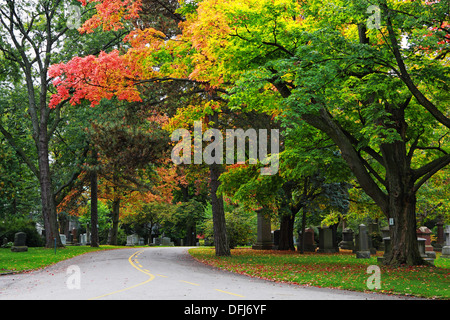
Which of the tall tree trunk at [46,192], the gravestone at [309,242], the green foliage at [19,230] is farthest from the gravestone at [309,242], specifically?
the green foliage at [19,230]

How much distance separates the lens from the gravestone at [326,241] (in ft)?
95.8

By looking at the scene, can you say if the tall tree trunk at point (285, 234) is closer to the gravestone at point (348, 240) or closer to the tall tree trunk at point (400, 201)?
the gravestone at point (348, 240)

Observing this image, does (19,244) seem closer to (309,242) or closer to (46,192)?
(46,192)

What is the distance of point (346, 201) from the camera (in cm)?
2666

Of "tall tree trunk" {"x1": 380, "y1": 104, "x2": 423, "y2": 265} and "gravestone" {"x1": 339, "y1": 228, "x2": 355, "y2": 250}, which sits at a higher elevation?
"tall tree trunk" {"x1": 380, "y1": 104, "x2": 423, "y2": 265}

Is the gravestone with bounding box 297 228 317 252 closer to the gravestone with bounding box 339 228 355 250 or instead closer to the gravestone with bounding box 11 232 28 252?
the gravestone with bounding box 339 228 355 250

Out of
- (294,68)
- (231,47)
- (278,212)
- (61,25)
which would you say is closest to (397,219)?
(294,68)

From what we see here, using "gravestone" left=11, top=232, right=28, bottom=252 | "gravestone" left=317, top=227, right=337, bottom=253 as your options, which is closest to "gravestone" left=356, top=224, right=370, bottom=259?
"gravestone" left=317, top=227, right=337, bottom=253

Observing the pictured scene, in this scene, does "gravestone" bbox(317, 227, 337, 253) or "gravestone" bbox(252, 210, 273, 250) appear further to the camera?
"gravestone" bbox(252, 210, 273, 250)

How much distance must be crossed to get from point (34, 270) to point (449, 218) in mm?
25374

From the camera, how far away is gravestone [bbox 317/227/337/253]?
29.2m

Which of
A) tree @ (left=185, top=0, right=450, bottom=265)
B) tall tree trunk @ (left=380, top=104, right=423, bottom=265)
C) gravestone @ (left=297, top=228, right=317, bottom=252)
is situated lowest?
gravestone @ (left=297, top=228, right=317, bottom=252)

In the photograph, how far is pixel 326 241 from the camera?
29.4 m

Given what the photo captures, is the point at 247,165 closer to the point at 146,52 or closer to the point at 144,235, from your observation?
the point at 146,52
